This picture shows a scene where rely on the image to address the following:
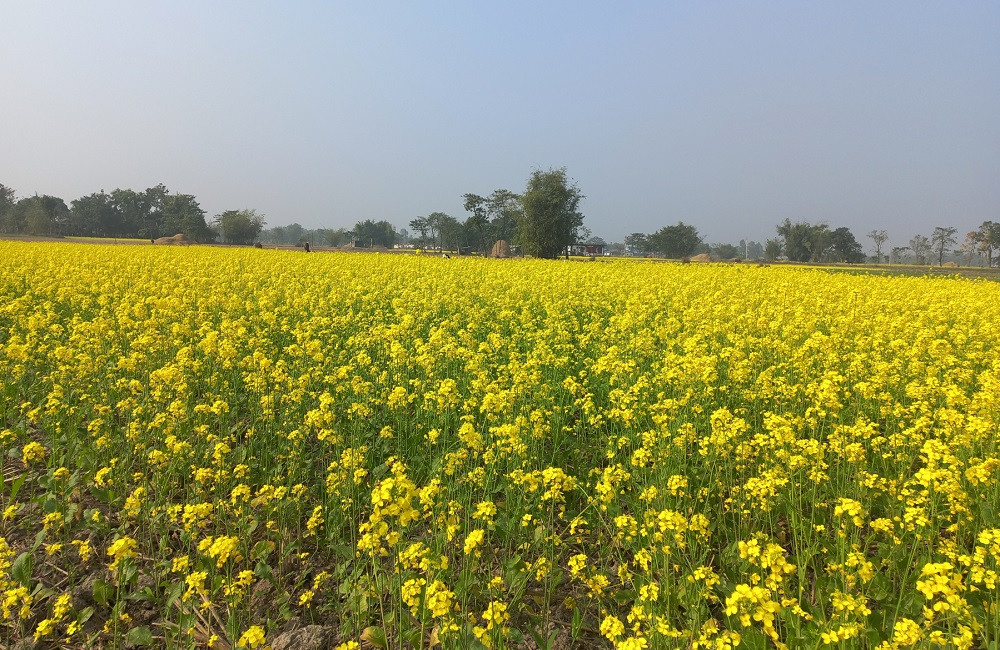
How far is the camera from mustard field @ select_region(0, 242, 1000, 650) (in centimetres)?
266

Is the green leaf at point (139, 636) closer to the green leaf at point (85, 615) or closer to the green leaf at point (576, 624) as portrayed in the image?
the green leaf at point (85, 615)

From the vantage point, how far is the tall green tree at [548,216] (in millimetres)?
56344

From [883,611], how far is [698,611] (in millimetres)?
1079

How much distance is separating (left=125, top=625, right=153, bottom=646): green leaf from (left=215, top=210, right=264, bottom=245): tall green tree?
4071 inches

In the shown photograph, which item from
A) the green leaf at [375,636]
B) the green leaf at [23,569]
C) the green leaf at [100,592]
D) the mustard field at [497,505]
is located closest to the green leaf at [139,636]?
the mustard field at [497,505]

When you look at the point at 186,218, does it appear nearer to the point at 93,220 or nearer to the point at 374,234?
the point at 93,220

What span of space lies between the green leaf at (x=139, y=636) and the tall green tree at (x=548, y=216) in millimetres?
54603

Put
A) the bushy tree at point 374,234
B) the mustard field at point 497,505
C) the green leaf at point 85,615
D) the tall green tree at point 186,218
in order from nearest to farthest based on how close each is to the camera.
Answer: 1. the mustard field at point 497,505
2. the green leaf at point 85,615
3. the tall green tree at point 186,218
4. the bushy tree at point 374,234

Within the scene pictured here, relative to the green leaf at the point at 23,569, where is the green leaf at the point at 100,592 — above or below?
below

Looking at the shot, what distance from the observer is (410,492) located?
8.32ft

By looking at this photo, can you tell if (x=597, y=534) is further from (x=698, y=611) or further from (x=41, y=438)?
(x=41, y=438)

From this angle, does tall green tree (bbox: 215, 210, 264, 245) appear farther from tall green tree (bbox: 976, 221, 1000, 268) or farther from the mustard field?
tall green tree (bbox: 976, 221, 1000, 268)

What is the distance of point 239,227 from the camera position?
9362cm

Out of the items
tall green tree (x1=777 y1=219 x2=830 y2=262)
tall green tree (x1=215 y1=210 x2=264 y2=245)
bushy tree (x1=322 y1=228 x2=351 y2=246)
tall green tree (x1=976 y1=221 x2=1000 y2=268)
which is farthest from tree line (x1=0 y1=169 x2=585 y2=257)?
tall green tree (x1=976 y1=221 x2=1000 y2=268)
